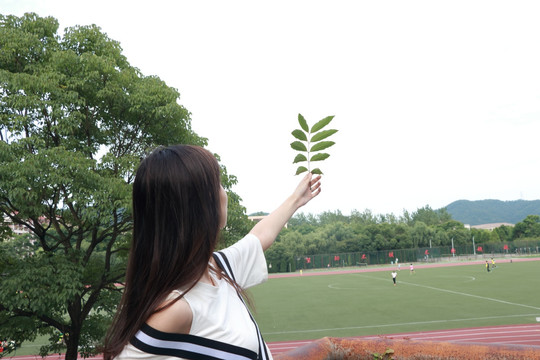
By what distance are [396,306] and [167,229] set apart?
20.5 m

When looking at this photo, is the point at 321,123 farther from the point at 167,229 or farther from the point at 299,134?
the point at 167,229

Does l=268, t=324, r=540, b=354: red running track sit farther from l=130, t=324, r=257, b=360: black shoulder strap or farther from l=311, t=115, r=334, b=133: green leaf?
l=311, t=115, r=334, b=133: green leaf

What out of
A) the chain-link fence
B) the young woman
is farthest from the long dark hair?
the chain-link fence

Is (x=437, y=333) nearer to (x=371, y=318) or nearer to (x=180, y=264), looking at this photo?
(x=371, y=318)

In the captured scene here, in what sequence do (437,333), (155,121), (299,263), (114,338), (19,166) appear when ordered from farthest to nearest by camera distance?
(299,263), (437,333), (155,121), (19,166), (114,338)

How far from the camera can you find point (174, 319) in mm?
850

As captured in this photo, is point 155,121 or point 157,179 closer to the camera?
point 157,179

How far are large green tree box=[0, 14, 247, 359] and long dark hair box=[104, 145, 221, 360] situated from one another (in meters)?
5.91

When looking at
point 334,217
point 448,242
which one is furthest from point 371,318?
point 334,217

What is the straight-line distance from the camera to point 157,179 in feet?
3.16

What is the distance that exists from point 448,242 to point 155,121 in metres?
60.7

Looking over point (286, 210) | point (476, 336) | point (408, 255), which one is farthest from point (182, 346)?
point (408, 255)

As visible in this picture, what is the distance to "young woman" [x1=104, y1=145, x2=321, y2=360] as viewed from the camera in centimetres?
86

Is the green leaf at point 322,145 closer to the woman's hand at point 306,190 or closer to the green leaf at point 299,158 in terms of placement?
the green leaf at point 299,158
